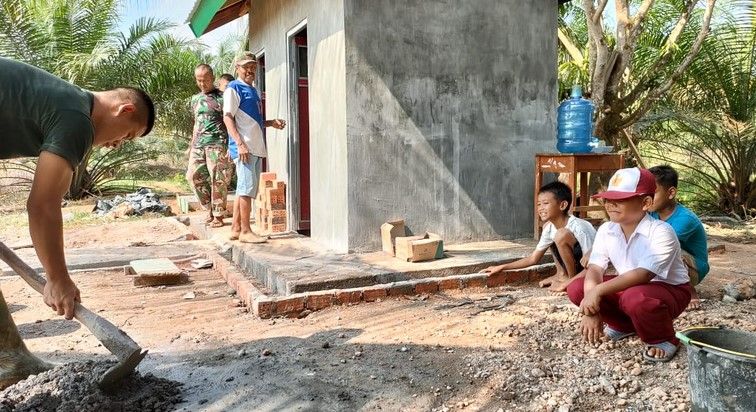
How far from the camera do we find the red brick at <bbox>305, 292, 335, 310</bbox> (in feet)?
14.3

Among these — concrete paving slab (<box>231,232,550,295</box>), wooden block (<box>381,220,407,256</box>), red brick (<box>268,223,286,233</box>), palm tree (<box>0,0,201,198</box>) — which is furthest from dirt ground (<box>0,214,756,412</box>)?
palm tree (<box>0,0,201,198</box>)

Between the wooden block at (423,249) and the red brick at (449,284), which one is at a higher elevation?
the wooden block at (423,249)

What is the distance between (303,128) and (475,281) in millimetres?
3055

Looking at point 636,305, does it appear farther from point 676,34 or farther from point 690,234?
point 676,34

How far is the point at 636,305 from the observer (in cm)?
298

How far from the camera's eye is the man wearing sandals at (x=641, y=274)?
9.77 ft

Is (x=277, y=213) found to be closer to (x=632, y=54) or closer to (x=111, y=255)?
(x=111, y=255)

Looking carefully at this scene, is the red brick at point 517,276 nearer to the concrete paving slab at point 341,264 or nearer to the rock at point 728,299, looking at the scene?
the concrete paving slab at point 341,264

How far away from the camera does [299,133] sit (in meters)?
6.94

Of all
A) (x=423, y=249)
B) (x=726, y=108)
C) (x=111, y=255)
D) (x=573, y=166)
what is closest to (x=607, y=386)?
(x=423, y=249)

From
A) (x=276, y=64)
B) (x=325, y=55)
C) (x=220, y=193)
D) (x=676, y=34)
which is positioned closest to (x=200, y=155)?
(x=220, y=193)

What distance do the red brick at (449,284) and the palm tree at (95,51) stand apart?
9.92 meters

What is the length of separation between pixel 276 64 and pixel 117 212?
212 inches

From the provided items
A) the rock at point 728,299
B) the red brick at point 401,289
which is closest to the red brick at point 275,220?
the red brick at point 401,289
